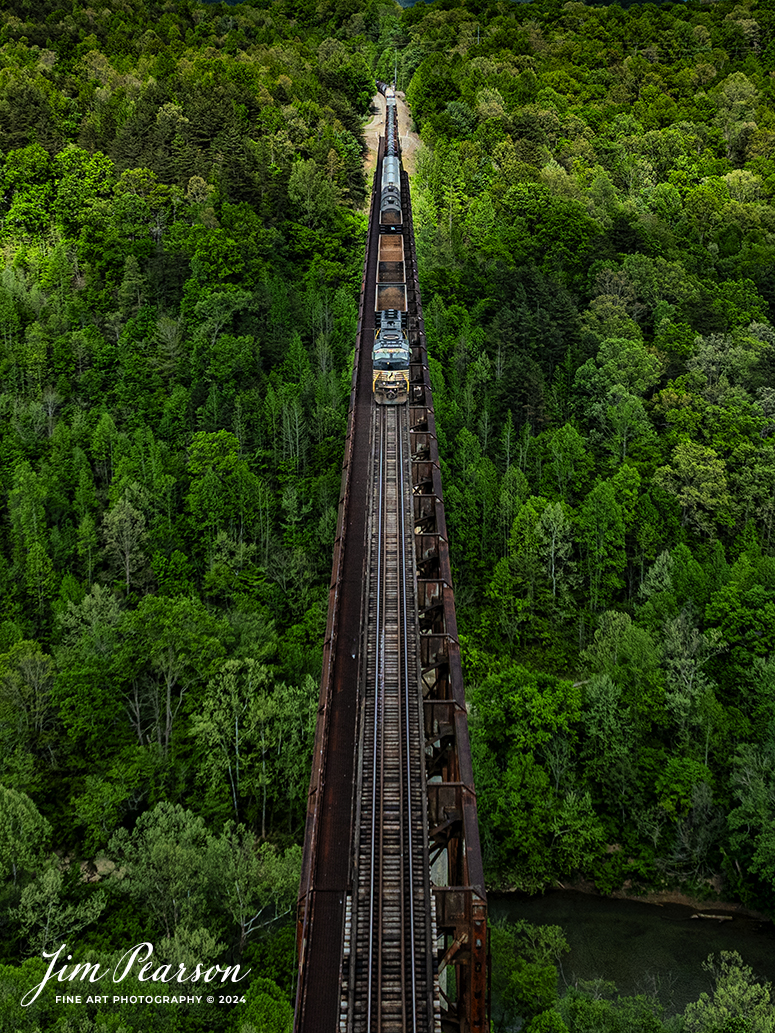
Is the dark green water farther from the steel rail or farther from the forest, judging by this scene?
the steel rail

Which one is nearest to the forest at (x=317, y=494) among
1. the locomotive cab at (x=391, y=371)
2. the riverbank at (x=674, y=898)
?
the riverbank at (x=674, y=898)

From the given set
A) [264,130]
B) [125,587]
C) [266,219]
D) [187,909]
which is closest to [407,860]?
[187,909]

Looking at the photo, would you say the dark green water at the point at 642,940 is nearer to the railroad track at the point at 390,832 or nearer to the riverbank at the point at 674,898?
the riverbank at the point at 674,898

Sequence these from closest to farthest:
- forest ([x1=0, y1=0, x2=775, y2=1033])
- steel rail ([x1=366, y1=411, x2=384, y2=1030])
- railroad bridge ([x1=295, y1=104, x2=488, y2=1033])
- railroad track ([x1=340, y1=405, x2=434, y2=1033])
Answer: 1. railroad track ([x1=340, y1=405, x2=434, y2=1033])
2. steel rail ([x1=366, y1=411, x2=384, y2=1030])
3. railroad bridge ([x1=295, y1=104, x2=488, y2=1033])
4. forest ([x1=0, y1=0, x2=775, y2=1033])

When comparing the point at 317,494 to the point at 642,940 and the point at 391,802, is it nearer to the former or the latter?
the point at 642,940

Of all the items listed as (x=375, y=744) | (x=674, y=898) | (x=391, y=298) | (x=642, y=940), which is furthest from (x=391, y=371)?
(x=674, y=898)

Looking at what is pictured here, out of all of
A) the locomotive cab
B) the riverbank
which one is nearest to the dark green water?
the riverbank

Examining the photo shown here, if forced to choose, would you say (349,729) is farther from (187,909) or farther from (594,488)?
(594,488)
